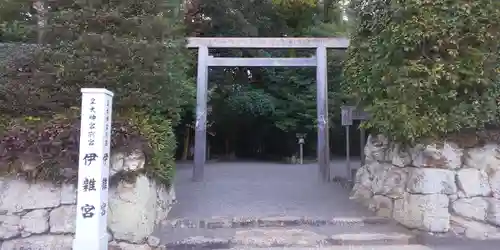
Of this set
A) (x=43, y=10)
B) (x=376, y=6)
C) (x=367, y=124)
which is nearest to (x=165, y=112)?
(x=43, y=10)

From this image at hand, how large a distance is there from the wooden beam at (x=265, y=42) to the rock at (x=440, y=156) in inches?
179

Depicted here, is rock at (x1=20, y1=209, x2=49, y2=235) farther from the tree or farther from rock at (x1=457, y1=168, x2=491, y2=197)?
the tree

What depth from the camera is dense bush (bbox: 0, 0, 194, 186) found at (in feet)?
15.8

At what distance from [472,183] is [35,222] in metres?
5.37

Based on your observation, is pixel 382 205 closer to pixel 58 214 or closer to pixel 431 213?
pixel 431 213

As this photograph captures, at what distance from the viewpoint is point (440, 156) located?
5.23 meters

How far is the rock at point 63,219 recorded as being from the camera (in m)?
4.70

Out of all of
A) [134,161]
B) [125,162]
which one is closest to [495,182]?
[134,161]

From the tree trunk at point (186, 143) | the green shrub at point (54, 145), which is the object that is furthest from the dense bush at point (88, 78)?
the tree trunk at point (186, 143)

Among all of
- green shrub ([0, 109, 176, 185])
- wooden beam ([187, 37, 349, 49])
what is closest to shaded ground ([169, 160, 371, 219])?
green shrub ([0, 109, 176, 185])

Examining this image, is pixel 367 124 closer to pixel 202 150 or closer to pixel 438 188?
pixel 438 188

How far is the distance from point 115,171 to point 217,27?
11.2m

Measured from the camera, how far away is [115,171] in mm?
4793

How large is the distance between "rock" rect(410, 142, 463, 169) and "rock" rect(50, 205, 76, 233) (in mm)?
4337
